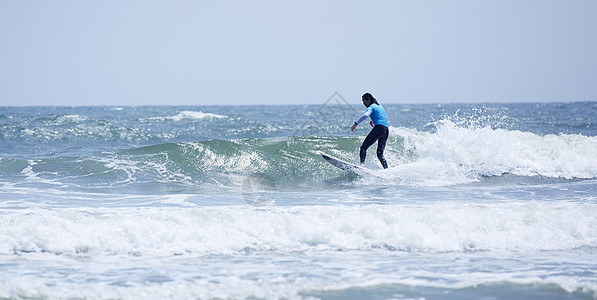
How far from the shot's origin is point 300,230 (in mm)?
→ 6977

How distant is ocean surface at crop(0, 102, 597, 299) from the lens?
505 cm

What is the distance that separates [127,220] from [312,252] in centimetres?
261

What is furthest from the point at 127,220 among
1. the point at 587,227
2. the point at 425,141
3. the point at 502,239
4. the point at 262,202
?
the point at 425,141

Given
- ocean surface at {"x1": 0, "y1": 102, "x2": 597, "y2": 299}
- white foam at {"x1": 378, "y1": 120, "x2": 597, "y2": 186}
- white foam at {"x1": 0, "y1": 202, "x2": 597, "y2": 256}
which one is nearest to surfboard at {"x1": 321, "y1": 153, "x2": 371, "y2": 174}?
ocean surface at {"x1": 0, "y1": 102, "x2": 597, "y2": 299}

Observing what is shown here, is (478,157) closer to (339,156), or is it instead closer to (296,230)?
(339,156)

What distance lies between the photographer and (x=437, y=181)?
461 inches

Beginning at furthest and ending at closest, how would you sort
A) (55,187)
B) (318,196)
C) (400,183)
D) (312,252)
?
(400,183) → (55,187) → (318,196) → (312,252)

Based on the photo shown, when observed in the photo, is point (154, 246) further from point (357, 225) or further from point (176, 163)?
point (176, 163)

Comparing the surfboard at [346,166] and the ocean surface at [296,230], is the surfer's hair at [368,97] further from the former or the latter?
the ocean surface at [296,230]

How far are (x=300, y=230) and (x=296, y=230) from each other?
0.06m

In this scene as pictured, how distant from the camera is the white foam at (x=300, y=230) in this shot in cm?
657

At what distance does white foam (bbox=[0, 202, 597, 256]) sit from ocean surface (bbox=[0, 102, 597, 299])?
2 cm

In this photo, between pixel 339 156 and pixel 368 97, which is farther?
pixel 339 156

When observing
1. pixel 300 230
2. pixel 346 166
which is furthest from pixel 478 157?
pixel 300 230
